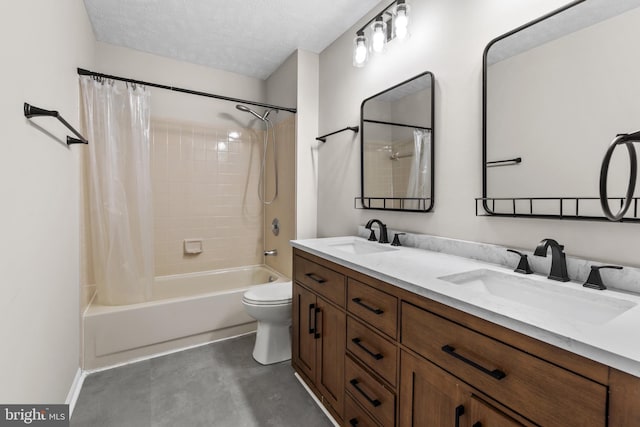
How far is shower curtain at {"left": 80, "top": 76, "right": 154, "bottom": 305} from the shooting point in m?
2.14

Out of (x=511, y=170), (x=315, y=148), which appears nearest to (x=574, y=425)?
(x=511, y=170)

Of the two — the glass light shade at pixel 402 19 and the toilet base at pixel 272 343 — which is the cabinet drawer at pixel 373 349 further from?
the glass light shade at pixel 402 19

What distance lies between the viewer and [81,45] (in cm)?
202

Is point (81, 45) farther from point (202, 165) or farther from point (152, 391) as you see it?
point (152, 391)

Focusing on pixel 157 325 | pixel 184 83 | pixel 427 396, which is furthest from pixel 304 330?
pixel 184 83

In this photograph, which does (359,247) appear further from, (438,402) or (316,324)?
(438,402)

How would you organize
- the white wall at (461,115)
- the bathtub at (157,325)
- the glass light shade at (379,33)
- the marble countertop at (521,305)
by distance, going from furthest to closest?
the bathtub at (157,325), the glass light shade at (379,33), the white wall at (461,115), the marble countertop at (521,305)

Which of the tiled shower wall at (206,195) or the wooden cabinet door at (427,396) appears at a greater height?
the tiled shower wall at (206,195)

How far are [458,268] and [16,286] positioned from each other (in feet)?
5.19

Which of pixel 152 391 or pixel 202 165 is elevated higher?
pixel 202 165

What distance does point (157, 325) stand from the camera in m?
2.19

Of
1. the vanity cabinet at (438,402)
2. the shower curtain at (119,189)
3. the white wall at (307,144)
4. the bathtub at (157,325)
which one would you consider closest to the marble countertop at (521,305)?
the vanity cabinet at (438,402)

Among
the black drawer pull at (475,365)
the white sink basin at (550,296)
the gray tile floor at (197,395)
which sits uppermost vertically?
the white sink basin at (550,296)

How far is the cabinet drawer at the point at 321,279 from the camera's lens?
144 cm
